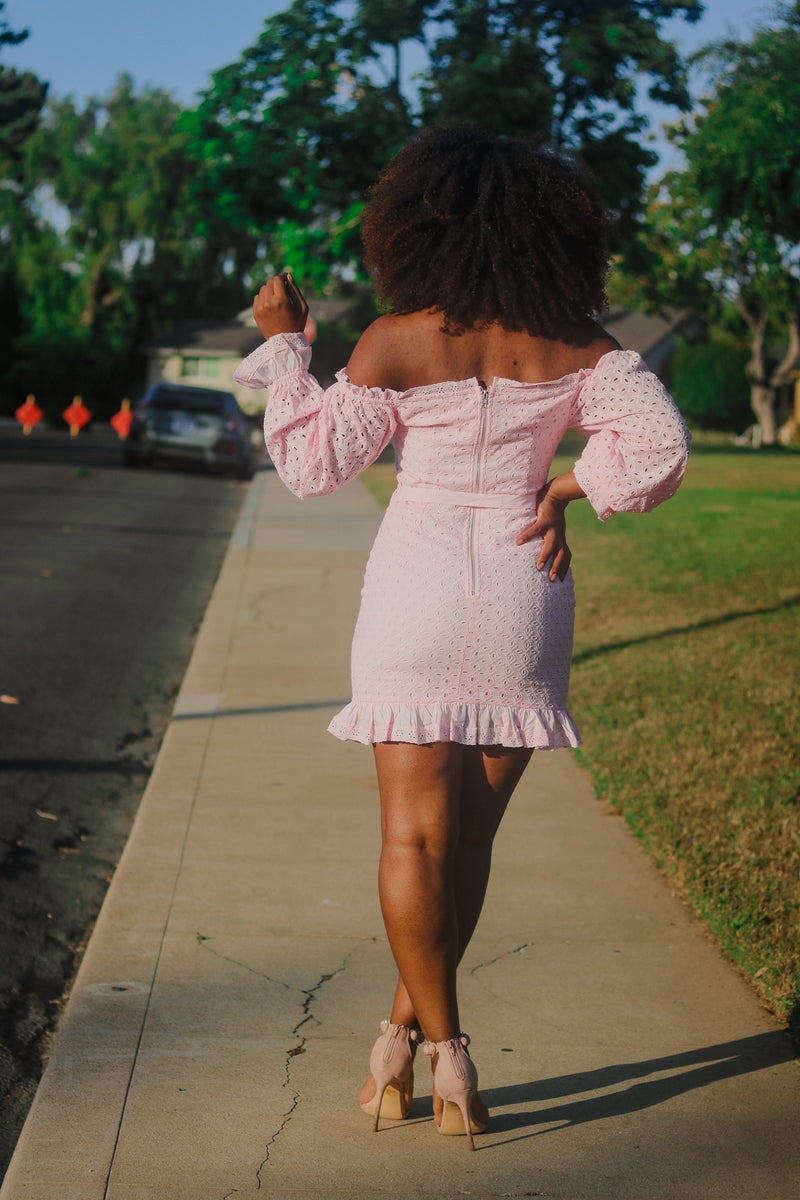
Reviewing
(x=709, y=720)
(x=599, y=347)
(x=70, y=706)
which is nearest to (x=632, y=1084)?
(x=599, y=347)

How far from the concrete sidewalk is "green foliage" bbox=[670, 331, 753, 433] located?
50.3 m

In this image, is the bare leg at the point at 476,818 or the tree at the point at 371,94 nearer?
the bare leg at the point at 476,818

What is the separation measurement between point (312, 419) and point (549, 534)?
52 cm

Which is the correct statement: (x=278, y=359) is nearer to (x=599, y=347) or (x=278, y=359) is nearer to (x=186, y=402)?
(x=599, y=347)

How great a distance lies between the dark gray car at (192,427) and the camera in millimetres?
22953

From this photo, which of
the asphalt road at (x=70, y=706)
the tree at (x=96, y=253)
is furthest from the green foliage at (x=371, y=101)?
the tree at (x=96, y=253)

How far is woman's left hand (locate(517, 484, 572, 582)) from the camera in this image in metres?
2.62

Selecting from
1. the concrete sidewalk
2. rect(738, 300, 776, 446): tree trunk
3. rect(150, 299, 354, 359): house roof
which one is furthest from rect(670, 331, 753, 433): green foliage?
the concrete sidewalk

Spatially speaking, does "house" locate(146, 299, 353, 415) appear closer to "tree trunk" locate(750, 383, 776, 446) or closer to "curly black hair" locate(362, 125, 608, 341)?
"tree trunk" locate(750, 383, 776, 446)

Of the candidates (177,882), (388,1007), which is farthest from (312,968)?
(177,882)

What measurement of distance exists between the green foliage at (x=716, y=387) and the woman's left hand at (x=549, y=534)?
52.0 meters

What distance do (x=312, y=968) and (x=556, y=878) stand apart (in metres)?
1.07

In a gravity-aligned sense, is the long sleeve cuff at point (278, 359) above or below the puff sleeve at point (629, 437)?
above

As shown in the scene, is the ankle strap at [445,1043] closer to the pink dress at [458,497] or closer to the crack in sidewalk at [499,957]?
the pink dress at [458,497]
